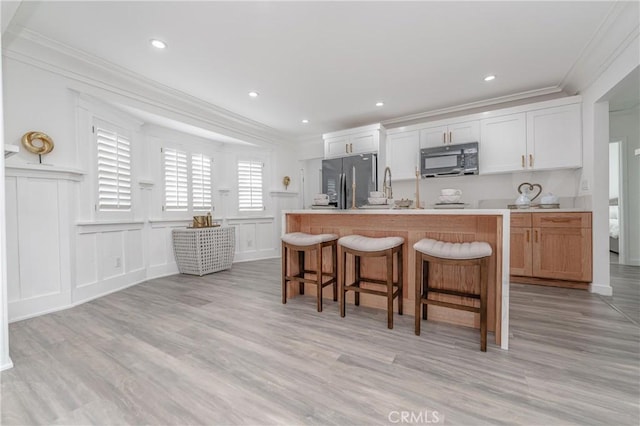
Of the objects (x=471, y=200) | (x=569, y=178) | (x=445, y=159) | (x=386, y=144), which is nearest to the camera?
(x=569, y=178)

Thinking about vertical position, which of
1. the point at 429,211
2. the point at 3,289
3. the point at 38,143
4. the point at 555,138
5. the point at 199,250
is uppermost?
the point at 555,138

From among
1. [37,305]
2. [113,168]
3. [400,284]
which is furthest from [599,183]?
[37,305]

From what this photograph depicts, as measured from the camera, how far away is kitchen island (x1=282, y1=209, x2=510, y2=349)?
1902 millimetres

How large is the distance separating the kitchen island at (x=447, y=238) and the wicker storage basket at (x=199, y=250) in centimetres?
194

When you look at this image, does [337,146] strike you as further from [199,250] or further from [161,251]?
[161,251]

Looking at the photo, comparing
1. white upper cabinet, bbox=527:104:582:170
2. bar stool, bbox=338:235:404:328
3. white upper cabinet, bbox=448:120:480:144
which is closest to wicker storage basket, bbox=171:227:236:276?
bar stool, bbox=338:235:404:328

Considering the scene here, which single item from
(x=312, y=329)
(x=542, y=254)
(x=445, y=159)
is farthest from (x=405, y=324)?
(x=445, y=159)

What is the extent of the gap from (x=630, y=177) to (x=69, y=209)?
7744 mm

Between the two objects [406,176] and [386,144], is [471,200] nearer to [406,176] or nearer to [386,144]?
[406,176]

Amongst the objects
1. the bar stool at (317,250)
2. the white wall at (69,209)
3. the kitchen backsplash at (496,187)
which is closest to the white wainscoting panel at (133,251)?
the white wall at (69,209)

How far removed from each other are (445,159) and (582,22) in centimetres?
197

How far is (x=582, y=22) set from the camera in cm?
230

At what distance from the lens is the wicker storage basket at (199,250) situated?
4.07 meters

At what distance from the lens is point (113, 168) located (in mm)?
3326
